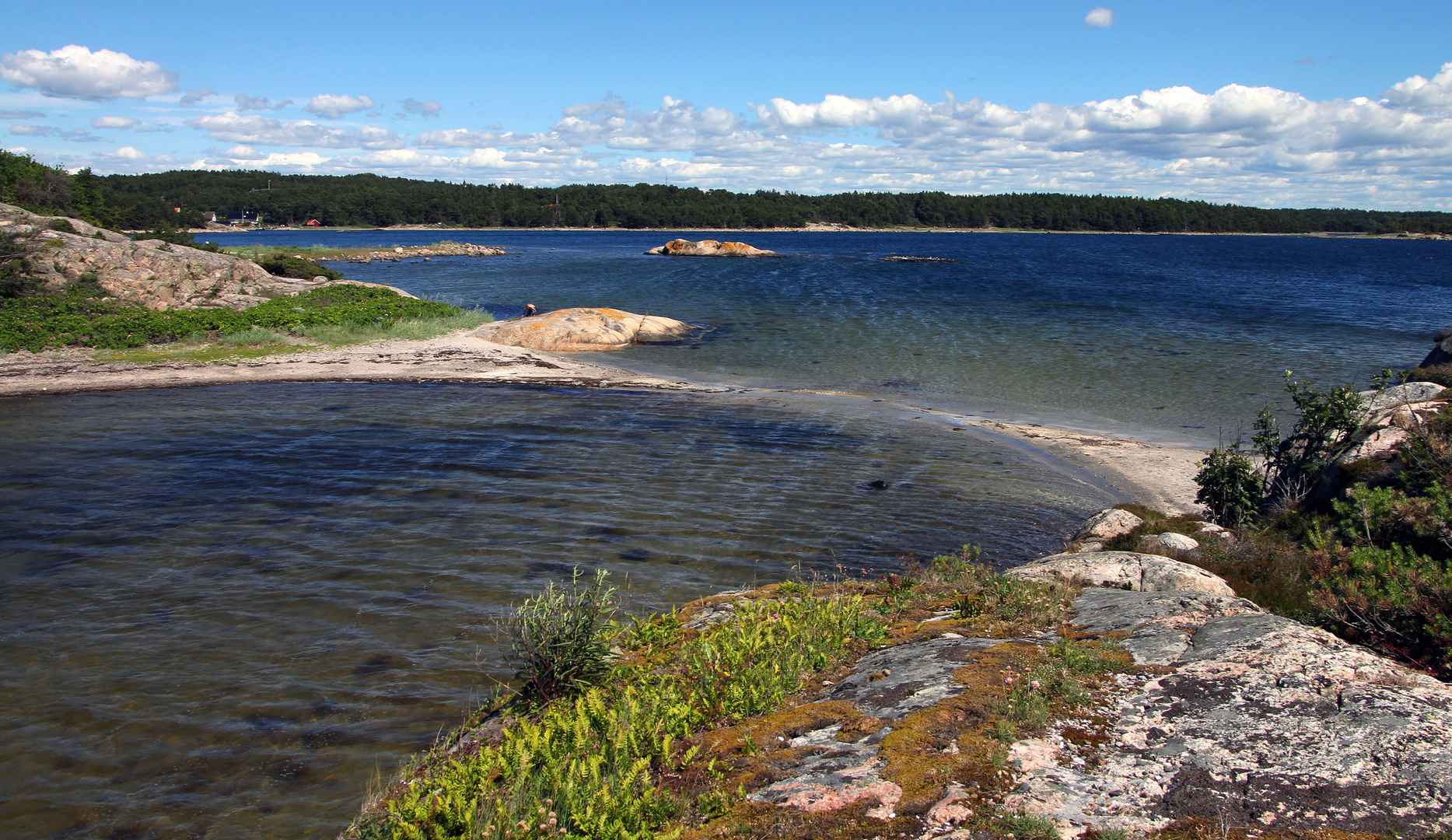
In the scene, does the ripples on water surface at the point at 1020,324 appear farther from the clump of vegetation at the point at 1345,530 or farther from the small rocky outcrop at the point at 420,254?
the clump of vegetation at the point at 1345,530

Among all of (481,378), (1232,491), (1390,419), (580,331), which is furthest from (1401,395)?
(580,331)

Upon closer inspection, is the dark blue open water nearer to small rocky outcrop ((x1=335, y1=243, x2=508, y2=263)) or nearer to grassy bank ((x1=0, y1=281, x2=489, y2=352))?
grassy bank ((x1=0, y1=281, x2=489, y2=352))

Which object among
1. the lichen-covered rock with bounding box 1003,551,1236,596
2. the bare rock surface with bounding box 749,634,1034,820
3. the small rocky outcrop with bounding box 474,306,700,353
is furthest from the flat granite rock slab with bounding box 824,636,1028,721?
the small rocky outcrop with bounding box 474,306,700,353

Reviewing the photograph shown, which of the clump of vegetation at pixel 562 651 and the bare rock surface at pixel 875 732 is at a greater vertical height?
the bare rock surface at pixel 875 732

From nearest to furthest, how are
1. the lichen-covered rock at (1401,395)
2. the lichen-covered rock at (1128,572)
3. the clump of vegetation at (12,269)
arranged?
1. the lichen-covered rock at (1128,572)
2. the lichen-covered rock at (1401,395)
3. the clump of vegetation at (12,269)

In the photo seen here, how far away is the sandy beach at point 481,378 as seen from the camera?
15141 mm

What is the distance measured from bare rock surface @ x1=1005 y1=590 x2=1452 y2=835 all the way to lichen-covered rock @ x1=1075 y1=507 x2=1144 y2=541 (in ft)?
17.6

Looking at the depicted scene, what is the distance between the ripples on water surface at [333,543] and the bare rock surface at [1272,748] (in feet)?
15.8

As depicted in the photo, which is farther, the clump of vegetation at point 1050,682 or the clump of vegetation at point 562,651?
the clump of vegetation at point 562,651

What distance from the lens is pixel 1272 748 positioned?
11.8 feet

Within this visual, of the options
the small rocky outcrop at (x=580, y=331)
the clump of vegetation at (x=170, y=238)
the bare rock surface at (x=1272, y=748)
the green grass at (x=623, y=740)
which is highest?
the clump of vegetation at (x=170, y=238)


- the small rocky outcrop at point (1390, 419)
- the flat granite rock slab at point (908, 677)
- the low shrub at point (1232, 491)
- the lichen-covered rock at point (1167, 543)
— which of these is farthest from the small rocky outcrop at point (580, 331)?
the flat granite rock slab at point (908, 677)

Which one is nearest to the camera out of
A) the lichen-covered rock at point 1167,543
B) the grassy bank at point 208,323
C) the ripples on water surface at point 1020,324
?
the lichen-covered rock at point 1167,543

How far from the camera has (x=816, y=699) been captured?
17.0ft
